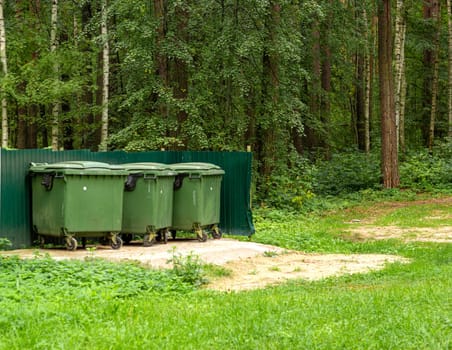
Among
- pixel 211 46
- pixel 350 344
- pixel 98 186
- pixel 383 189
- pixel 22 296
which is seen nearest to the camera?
pixel 350 344

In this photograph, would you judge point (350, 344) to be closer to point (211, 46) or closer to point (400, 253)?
point (400, 253)

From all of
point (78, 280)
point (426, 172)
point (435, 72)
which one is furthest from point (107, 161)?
point (435, 72)

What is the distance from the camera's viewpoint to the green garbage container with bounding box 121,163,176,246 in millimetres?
13094

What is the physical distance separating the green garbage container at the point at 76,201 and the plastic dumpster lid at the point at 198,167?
1.46 m

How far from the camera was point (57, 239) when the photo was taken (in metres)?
13.1

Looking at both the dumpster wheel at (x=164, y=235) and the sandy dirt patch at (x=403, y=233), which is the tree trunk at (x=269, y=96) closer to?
the sandy dirt patch at (x=403, y=233)

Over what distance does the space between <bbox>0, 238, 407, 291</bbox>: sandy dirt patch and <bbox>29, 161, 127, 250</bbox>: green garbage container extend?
351mm

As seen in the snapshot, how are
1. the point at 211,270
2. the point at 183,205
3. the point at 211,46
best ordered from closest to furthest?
the point at 211,270 < the point at 183,205 < the point at 211,46

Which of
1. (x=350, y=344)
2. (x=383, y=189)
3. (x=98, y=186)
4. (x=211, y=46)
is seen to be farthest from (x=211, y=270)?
(x=383, y=189)

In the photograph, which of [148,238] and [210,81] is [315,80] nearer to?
[210,81]

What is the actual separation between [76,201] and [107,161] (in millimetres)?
2257

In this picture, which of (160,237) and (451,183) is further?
(451,183)

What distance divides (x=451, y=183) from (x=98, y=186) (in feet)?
52.7

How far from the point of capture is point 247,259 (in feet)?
39.8
